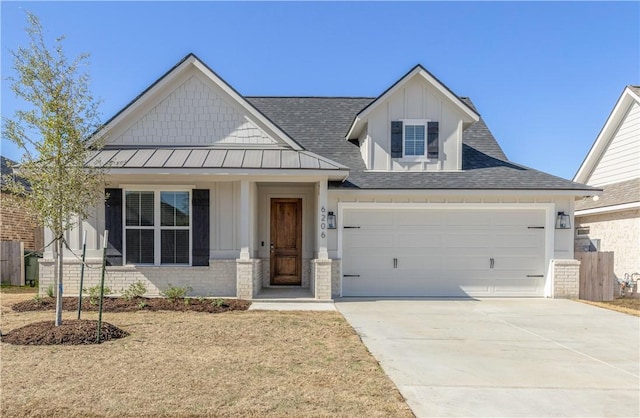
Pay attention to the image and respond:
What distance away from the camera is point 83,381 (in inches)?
181

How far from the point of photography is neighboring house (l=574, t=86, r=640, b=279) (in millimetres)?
13336

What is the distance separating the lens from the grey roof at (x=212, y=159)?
9.83 metres

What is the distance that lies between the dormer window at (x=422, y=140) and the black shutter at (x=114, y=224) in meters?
7.44

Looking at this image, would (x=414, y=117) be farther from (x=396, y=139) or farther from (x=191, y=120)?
(x=191, y=120)

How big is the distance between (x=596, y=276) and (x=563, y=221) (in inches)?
75.5

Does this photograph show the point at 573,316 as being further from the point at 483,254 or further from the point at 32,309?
the point at 32,309

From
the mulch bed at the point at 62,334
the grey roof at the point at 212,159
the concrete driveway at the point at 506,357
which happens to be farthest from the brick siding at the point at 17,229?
the concrete driveway at the point at 506,357

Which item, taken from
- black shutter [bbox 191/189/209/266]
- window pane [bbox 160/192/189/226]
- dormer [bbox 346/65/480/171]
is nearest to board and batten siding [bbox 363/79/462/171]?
dormer [bbox 346/65/480/171]

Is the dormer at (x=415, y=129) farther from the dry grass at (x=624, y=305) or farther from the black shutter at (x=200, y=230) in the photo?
the dry grass at (x=624, y=305)

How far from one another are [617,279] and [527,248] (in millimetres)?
4574

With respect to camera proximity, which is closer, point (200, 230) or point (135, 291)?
point (135, 291)

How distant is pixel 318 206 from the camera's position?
10.6m

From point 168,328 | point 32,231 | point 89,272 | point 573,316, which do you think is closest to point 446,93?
point 573,316

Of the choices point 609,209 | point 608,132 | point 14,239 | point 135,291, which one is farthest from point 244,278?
point 608,132
